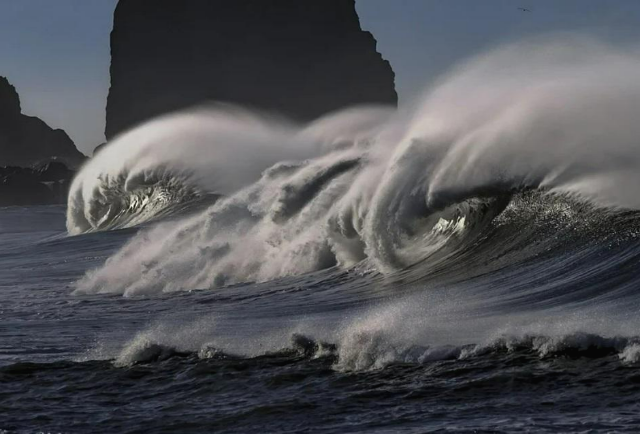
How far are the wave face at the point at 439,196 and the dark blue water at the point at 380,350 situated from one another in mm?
239

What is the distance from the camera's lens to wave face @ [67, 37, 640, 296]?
1548 centimetres

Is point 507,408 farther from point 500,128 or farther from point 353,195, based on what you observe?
point 353,195

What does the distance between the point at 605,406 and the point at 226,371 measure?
3583 mm

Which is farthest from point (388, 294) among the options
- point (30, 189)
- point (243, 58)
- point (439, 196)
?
point (243, 58)

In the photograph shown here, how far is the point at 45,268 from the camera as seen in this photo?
23.0 meters

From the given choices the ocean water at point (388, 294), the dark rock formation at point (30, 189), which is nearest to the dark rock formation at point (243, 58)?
the dark rock formation at point (30, 189)

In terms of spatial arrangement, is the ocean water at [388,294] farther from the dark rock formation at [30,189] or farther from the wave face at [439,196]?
the dark rock formation at [30,189]

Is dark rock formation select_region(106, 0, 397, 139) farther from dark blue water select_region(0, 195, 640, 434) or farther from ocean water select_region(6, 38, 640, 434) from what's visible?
dark blue water select_region(0, 195, 640, 434)

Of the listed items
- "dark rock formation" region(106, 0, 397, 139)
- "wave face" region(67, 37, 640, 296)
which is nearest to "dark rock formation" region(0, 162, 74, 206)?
"dark rock formation" region(106, 0, 397, 139)

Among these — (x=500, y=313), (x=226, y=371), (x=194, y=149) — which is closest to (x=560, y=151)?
(x=500, y=313)

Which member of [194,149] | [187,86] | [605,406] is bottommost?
[605,406]

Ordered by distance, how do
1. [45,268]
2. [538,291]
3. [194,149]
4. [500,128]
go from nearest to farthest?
[538,291]
[500,128]
[45,268]
[194,149]

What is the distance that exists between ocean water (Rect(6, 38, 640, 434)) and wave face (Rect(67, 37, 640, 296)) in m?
0.04

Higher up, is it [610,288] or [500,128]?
[500,128]
